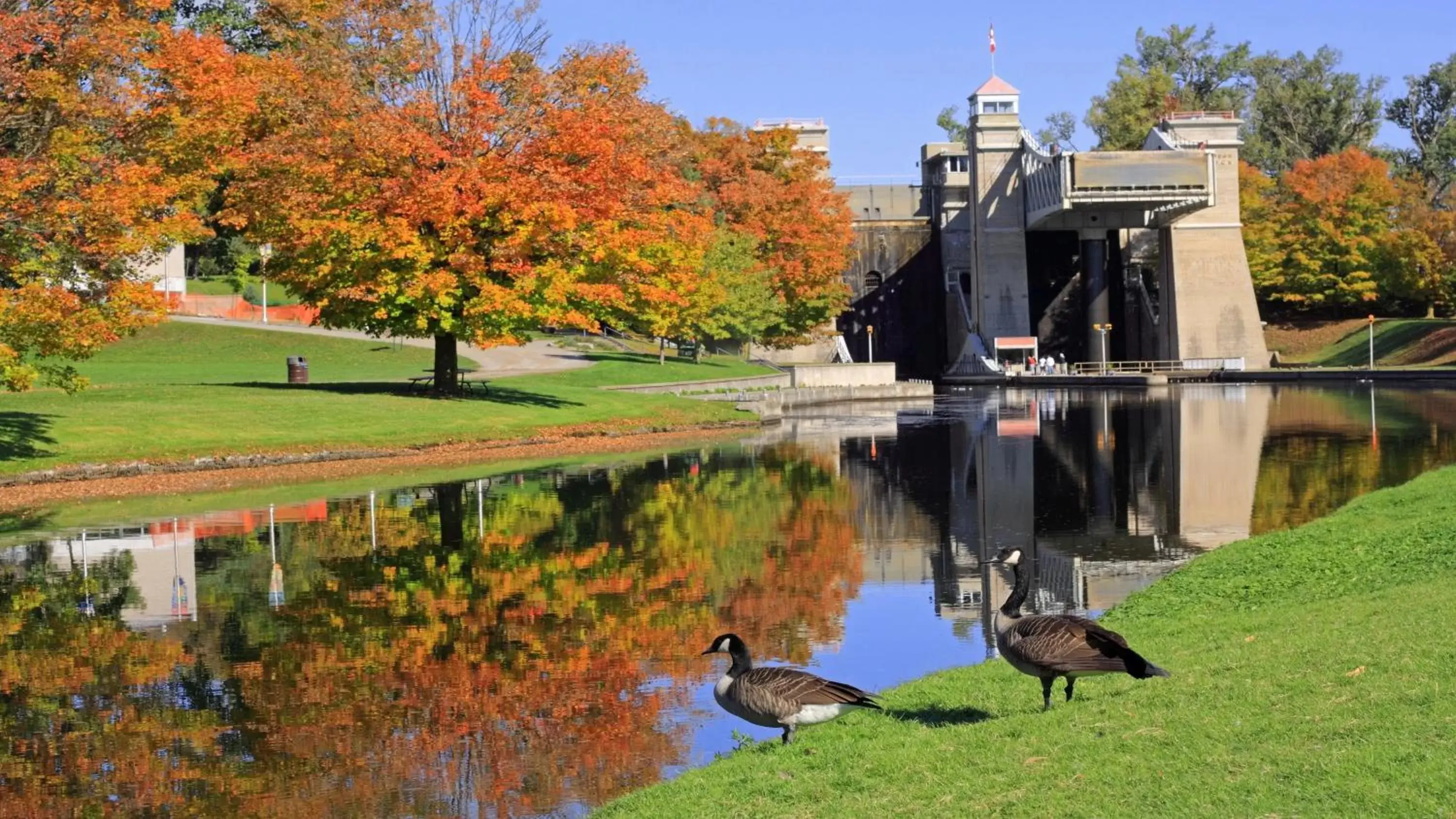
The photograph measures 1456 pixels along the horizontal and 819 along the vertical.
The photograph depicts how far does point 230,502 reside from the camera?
2889cm

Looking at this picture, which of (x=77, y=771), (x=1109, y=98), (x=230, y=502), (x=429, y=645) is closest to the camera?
(x=77, y=771)

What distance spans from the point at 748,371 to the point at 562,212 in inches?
1366

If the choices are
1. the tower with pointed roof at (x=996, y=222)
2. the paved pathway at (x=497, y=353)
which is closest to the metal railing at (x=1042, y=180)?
A: the tower with pointed roof at (x=996, y=222)

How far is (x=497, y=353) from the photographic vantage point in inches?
2933

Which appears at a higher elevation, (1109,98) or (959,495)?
(1109,98)

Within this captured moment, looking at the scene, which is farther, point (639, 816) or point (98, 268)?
point (98, 268)

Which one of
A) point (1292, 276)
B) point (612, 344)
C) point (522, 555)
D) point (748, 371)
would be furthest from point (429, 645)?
point (1292, 276)

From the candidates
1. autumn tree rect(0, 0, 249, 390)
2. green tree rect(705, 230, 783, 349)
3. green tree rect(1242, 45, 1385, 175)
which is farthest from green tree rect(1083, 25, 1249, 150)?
autumn tree rect(0, 0, 249, 390)

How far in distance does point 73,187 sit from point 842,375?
50.3 metres

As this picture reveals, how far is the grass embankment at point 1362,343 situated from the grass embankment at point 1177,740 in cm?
8189

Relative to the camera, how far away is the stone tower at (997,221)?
99438mm

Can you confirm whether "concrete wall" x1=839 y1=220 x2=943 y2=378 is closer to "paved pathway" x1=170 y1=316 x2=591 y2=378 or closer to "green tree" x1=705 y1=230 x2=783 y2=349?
"green tree" x1=705 y1=230 x2=783 y2=349

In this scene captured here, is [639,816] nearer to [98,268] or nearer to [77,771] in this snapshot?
[77,771]

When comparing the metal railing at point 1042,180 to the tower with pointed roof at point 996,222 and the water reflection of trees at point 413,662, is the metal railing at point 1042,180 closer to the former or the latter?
the tower with pointed roof at point 996,222
